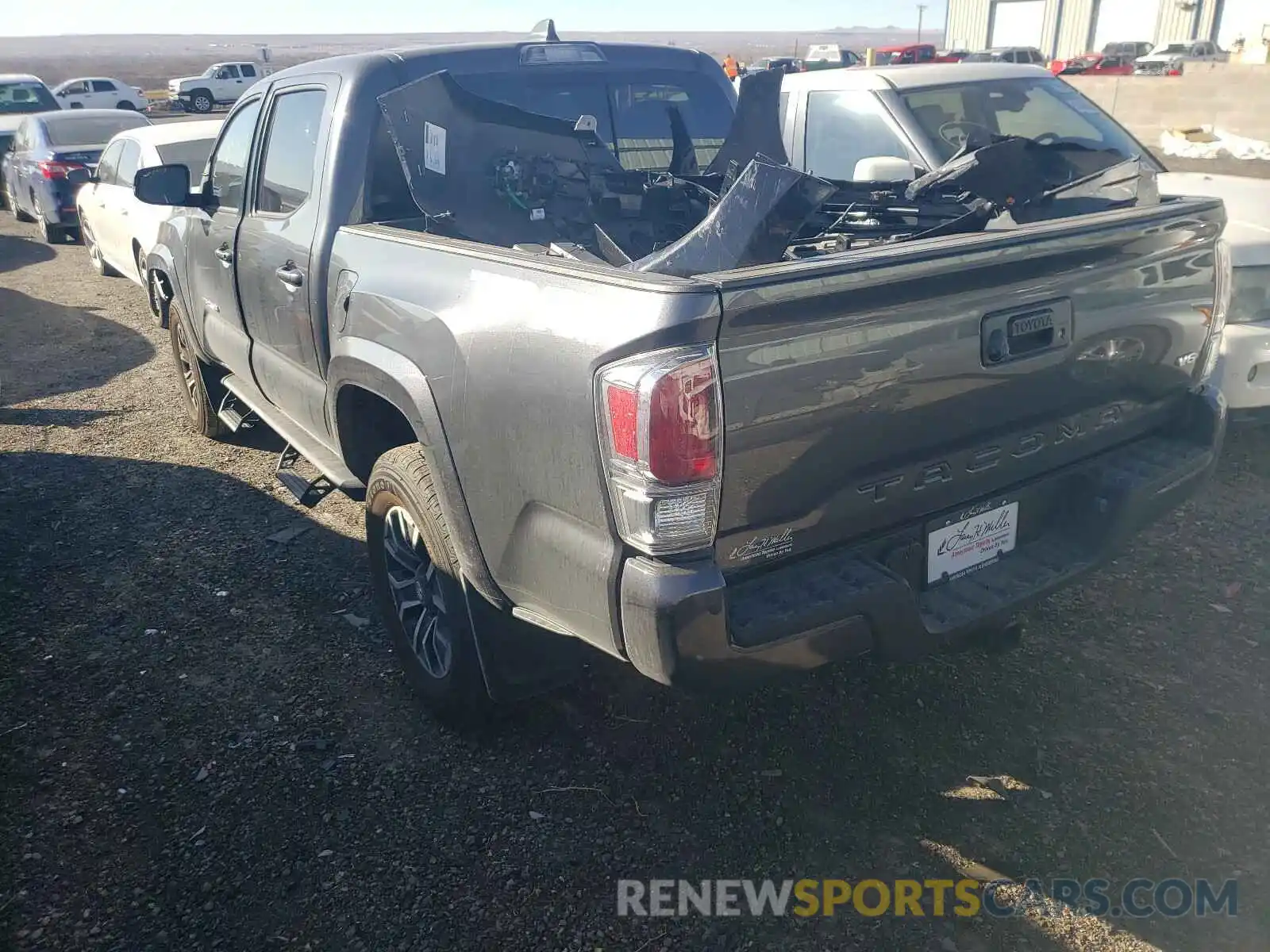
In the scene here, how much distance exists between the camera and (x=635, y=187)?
4.21 metres

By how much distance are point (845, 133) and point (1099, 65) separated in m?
36.6

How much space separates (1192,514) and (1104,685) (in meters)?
1.66

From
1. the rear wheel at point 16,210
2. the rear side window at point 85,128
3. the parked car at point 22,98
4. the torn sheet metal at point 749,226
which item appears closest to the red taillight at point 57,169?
the rear side window at point 85,128

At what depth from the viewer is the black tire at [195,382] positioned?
18.7ft

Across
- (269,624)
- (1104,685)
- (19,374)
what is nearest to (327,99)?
(269,624)

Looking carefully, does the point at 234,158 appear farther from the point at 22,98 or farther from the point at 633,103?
the point at 22,98

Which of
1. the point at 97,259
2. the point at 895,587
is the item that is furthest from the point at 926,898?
the point at 97,259

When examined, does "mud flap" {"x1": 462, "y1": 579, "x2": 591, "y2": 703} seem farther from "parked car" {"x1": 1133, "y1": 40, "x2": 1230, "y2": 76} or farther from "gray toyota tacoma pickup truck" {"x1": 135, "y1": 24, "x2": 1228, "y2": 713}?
"parked car" {"x1": 1133, "y1": 40, "x2": 1230, "y2": 76}

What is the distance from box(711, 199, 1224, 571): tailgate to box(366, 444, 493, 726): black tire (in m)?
1.04

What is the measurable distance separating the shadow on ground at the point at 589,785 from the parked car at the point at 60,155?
1058 cm

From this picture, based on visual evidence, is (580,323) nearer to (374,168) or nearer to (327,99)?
(374,168)

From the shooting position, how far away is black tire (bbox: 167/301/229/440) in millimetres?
5691

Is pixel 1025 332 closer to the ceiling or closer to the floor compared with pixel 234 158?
closer to the floor

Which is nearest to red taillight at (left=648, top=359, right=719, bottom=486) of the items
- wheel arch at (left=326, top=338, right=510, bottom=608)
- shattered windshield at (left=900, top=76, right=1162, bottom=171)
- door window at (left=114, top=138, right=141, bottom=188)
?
wheel arch at (left=326, top=338, right=510, bottom=608)
